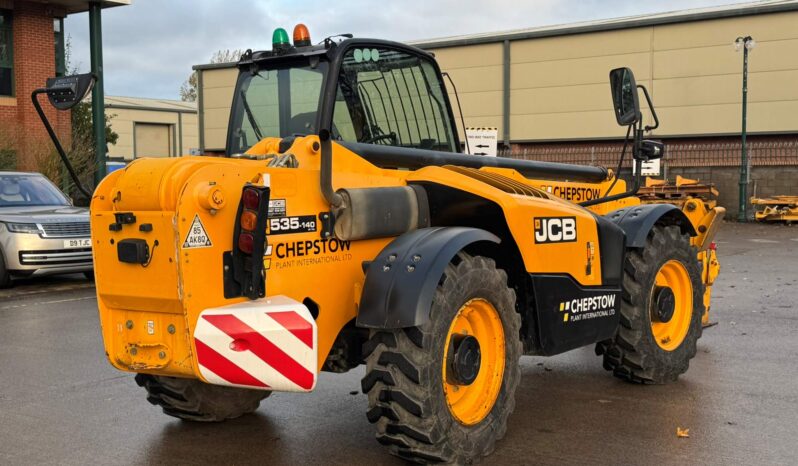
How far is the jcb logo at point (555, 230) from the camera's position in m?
5.36

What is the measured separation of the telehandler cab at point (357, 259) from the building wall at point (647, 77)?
1014 inches

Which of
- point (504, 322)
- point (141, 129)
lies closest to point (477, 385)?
point (504, 322)

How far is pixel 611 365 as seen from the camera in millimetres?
6531

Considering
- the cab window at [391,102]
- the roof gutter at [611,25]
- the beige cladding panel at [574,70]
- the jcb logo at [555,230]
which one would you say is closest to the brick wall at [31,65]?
the roof gutter at [611,25]

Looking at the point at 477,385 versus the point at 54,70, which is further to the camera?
the point at 54,70

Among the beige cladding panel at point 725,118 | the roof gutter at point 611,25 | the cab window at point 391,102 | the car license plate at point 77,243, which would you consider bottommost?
the car license plate at point 77,243

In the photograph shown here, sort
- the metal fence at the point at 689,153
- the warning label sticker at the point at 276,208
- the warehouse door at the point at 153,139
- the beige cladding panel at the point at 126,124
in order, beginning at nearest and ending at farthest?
1. the warning label sticker at the point at 276,208
2. the metal fence at the point at 689,153
3. the beige cladding panel at the point at 126,124
4. the warehouse door at the point at 153,139

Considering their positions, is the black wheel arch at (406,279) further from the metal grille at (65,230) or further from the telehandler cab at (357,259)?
the metal grille at (65,230)

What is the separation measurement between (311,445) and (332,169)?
5.44 feet

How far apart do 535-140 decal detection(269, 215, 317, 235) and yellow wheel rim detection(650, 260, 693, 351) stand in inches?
127

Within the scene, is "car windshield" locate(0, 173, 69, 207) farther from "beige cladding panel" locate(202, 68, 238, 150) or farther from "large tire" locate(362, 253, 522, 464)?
"beige cladding panel" locate(202, 68, 238, 150)

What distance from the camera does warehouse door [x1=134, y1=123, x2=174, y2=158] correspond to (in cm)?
5834

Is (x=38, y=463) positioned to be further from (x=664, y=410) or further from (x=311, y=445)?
(x=664, y=410)

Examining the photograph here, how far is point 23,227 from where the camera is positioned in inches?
497
